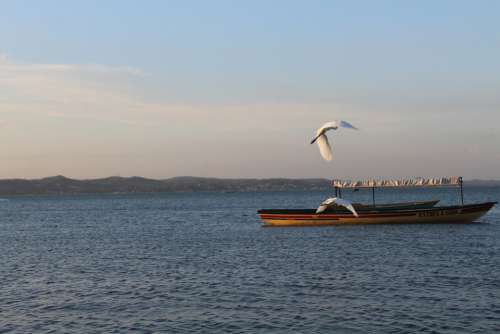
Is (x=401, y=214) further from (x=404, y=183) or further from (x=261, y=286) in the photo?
(x=261, y=286)

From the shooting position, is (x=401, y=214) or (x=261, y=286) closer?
(x=261, y=286)

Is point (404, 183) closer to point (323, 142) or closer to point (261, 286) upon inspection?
point (323, 142)

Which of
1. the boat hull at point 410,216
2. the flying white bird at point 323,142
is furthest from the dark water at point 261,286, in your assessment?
the flying white bird at point 323,142

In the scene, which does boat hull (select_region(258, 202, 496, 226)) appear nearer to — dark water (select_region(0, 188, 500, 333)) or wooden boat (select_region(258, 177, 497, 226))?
wooden boat (select_region(258, 177, 497, 226))

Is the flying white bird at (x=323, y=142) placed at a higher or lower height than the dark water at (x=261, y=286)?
higher

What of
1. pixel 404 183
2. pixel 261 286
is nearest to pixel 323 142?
pixel 404 183

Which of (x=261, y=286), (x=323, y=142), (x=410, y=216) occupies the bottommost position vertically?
(x=261, y=286)

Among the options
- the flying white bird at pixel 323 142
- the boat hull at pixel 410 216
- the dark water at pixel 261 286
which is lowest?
the dark water at pixel 261 286

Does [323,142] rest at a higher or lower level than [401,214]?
higher

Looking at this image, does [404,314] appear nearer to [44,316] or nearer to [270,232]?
[44,316]

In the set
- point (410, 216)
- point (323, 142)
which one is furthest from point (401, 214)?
point (323, 142)

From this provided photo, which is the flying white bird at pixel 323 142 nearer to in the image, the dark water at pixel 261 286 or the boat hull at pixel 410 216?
the boat hull at pixel 410 216

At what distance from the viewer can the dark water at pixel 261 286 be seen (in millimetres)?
22547

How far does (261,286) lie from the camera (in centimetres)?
2995
